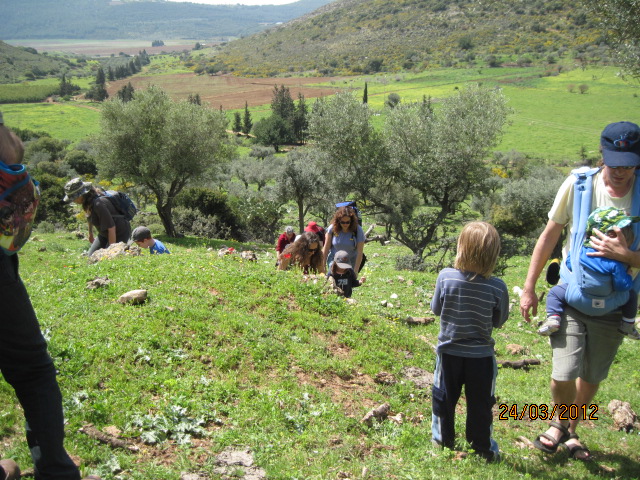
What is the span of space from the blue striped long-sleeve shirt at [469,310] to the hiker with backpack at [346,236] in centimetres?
469

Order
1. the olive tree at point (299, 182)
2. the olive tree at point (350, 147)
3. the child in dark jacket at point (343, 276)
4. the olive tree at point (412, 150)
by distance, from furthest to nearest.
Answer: the olive tree at point (299, 182) < the olive tree at point (350, 147) < the olive tree at point (412, 150) < the child in dark jacket at point (343, 276)

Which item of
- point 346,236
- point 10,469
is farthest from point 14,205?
point 346,236

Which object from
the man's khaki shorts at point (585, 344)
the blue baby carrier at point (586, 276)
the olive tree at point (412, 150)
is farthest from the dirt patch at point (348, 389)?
the olive tree at point (412, 150)

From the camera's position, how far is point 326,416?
489 centimetres

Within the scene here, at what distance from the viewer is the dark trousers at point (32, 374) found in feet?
8.93

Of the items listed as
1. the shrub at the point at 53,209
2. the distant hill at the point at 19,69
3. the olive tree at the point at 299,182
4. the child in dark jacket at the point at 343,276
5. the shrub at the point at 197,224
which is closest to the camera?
the child in dark jacket at the point at 343,276

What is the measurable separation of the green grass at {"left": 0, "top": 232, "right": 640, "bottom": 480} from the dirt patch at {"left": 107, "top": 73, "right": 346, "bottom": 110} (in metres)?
115

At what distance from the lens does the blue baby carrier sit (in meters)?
4.14

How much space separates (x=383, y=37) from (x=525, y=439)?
698 ft

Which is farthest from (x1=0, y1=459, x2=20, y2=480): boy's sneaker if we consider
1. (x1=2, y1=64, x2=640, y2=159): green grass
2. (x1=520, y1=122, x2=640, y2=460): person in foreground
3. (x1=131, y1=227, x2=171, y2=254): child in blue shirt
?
(x1=2, y1=64, x2=640, y2=159): green grass

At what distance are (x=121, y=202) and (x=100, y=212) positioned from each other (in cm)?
48

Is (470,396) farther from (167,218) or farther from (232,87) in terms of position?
(232,87)

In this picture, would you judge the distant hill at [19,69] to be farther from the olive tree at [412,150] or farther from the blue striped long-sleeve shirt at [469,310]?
the blue striped long-sleeve shirt at [469,310]

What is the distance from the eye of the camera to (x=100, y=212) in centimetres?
942
